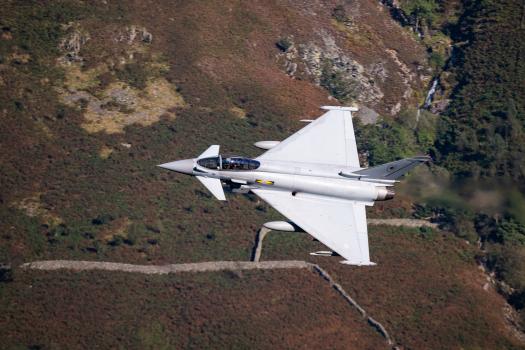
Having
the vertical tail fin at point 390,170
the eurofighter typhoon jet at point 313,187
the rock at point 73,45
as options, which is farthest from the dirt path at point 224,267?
the rock at point 73,45

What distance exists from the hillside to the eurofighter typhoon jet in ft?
41.7

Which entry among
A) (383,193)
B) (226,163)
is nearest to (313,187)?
(383,193)

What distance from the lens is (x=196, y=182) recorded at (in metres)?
88.2

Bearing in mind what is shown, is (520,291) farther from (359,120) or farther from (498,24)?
(498,24)

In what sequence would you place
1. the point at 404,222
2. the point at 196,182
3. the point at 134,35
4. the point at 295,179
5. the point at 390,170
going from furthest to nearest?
the point at 134,35, the point at 404,222, the point at 196,182, the point at 390,170, the point at 295,179

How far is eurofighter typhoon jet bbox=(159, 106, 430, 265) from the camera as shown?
187 feet

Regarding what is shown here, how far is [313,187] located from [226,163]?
7157mm

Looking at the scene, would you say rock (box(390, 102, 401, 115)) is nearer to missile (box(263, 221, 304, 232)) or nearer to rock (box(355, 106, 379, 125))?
rock (box(355, 106, 379, 125))

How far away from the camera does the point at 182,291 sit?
7994 cm

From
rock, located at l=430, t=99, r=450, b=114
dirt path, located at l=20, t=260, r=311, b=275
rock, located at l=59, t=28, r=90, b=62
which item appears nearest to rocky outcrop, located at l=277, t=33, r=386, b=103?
rock, located at l=430, t=99, r=450, b=114

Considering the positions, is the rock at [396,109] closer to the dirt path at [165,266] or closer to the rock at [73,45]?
the dirt path at [165,266]

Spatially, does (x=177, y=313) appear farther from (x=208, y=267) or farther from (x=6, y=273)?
(x=6, y=273)

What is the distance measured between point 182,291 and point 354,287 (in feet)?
63.7

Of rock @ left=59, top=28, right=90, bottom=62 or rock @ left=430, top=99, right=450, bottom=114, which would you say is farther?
rock @ left=430, top=99, right=450, bottom=114
